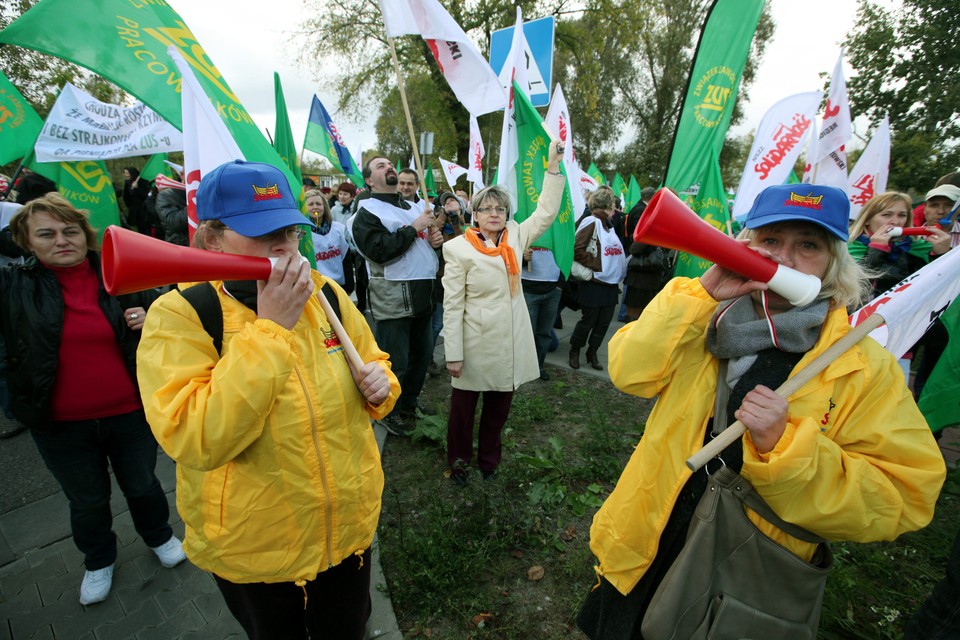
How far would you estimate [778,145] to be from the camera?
4488 mm

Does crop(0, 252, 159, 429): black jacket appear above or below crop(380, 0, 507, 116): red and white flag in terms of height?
below

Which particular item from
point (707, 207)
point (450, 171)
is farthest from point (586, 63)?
point (707, 207)

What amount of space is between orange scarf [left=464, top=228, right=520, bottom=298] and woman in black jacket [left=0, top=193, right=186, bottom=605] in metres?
1.94

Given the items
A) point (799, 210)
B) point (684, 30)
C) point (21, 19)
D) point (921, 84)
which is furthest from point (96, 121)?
point (684, 30)

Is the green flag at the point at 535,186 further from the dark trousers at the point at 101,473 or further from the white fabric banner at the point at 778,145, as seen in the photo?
the dark trousers at the point at 101,473

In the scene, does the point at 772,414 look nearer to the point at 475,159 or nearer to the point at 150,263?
the point at 150,263

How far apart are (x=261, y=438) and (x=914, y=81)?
23929 millimetres

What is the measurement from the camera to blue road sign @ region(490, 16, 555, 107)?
17.4ft

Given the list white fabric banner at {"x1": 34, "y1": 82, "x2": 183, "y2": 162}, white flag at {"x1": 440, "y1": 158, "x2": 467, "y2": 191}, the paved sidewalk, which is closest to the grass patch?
the paved sidewalk

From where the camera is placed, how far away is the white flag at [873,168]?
19.7ft

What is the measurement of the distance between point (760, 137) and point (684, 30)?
91.0 feet

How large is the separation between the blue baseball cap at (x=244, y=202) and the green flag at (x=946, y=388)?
11.3 feet

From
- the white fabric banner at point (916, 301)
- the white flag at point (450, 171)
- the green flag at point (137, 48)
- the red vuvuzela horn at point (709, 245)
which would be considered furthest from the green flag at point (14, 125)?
the white flag at point (450, 171)

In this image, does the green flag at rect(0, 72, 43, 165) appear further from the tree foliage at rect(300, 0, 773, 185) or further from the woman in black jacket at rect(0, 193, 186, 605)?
the tree foliage at rect(300, 0, 773, 185)
